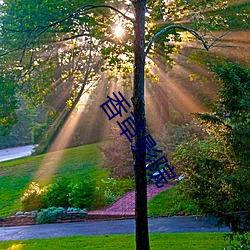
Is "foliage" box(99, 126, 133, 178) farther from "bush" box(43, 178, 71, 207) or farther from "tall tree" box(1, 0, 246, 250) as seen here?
"tall tree" box(1, 0, 246, 250)

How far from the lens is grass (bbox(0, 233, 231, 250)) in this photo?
6367 mm

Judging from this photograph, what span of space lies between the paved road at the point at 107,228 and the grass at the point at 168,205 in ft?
1.07

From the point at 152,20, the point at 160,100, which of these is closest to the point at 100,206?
the point at 152,20

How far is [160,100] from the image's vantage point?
2056 centimetres

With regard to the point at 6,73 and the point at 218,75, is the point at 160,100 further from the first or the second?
the point at 218,75

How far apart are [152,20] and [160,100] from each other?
955 cm

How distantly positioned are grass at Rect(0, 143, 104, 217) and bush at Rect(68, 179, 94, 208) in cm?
237

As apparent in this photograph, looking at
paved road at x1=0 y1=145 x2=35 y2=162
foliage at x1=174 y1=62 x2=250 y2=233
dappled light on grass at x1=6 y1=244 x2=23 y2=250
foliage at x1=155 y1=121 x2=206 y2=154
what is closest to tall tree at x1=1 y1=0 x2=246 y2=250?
foliage at x1=155 y1=121 x2=206 y2=154

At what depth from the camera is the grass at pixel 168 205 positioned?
9.20 m

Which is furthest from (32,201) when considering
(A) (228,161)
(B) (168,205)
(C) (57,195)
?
(A) (228,161)

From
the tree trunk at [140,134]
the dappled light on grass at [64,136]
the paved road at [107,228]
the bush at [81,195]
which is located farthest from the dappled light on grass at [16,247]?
the dappled light on grass at [64,136]

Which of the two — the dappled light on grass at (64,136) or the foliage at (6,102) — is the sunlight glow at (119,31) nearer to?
the foliage at (6,102)

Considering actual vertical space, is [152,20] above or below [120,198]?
above

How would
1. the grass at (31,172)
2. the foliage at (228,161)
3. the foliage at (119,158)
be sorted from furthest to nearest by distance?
1. the foliage at (119,158)
2. the grass at (31,172)
3. the foliage at (228,161)
